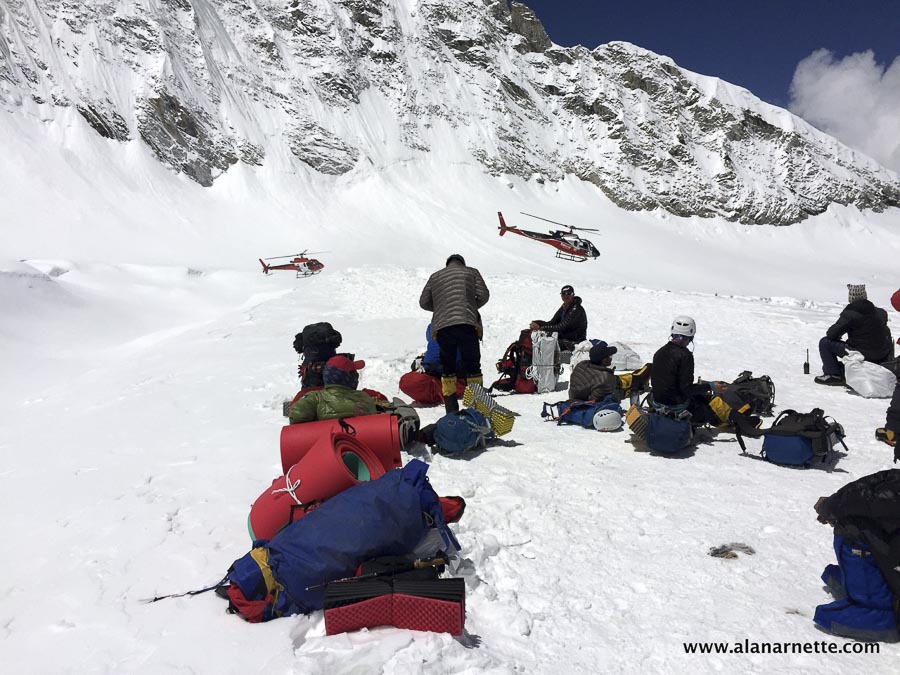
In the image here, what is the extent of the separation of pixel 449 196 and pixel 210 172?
59.5ft

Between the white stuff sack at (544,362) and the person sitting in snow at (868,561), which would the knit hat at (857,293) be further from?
the person sitting in snow at (868,561)

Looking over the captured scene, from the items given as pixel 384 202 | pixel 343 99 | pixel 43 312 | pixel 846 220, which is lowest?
pixel 43 312

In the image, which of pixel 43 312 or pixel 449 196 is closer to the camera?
pixel 43 312

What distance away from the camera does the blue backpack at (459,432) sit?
4527 mm

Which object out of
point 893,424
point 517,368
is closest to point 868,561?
point 893,424

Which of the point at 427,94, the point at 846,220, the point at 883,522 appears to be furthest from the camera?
the point at 846,220

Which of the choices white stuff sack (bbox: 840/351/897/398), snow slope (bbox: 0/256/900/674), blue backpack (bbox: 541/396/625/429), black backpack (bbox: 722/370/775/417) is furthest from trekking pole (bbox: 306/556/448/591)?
white stuff sack (bbox: 840/351/897/398)

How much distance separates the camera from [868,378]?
641 centimetres

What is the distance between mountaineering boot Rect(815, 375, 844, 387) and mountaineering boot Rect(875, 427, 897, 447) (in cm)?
229

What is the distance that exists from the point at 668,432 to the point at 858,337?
13.8 feet

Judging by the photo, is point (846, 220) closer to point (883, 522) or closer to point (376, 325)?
point (376, 325)

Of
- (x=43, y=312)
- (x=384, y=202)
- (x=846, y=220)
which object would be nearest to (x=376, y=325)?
(x=43, y=312)

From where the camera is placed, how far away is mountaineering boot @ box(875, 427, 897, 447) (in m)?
4.61

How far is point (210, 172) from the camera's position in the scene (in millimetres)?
37375
